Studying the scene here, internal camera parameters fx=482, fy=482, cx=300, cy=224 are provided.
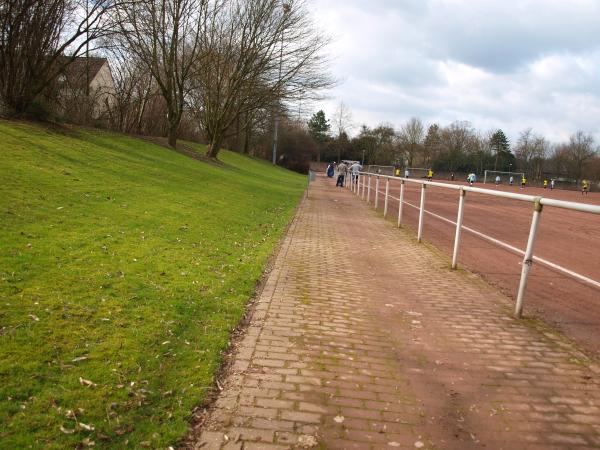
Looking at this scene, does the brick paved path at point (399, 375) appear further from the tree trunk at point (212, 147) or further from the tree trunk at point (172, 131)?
the tree trunk at point (212, 147)

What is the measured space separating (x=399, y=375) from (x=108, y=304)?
2.55 meters

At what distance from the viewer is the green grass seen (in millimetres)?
2707

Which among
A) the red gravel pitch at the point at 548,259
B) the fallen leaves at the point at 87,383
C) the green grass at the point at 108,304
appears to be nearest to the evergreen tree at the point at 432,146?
the red gravel pitch at the point at 548,259

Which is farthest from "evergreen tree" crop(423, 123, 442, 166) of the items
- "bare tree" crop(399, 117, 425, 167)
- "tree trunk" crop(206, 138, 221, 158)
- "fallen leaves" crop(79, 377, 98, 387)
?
"fallen leaves" crop(79, 377, 98, 387)

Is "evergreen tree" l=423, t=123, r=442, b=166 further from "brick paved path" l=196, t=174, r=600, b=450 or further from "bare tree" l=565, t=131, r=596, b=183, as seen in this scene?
"brick paved path" l=196, t=174, r=600, b=450

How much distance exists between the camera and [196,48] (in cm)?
2647

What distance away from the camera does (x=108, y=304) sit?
4.25 metres

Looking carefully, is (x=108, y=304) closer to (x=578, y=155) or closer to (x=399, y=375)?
(x=399, y=375)

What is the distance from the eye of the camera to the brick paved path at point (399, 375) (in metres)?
2.79

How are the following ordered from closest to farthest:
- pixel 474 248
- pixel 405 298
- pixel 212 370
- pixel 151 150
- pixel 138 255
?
pixel 212 370 < pixel 405 298 < pixel 138 255 < pixel 474 248 < pixel 151 150

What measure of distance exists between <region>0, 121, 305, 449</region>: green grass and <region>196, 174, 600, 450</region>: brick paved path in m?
0.37

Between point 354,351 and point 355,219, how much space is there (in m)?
9.50

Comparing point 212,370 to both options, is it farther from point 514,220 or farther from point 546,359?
point 514,220

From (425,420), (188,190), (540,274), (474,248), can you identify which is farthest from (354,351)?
(188,190)
